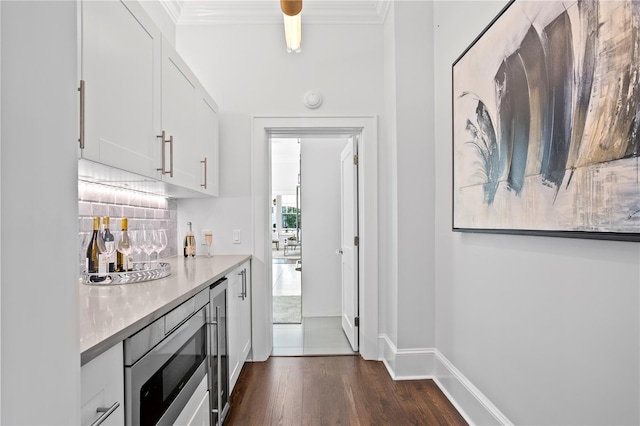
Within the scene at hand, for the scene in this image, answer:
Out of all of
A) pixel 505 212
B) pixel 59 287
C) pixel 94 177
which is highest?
pixel 94 177

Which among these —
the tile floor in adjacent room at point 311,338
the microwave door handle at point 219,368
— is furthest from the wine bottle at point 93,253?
the tile floor in adjacent room at point 311,338

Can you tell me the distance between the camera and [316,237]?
4.54 metres

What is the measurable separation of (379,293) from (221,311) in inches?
58.1

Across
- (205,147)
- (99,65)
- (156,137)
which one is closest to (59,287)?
(99,65)

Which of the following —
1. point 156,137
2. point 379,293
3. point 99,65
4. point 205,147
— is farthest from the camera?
point 379,293

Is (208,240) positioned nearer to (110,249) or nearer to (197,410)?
(110,249)

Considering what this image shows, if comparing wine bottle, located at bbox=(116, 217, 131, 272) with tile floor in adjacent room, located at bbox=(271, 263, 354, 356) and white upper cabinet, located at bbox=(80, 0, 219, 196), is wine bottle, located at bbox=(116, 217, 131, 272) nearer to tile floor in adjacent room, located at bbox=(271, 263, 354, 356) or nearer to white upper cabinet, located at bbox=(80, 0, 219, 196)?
white upper cabinet, located at bbox=(80, 0, 219, 196)

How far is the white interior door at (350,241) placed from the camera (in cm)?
327

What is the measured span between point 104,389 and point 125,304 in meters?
0.41

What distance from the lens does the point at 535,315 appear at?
1.54 meters

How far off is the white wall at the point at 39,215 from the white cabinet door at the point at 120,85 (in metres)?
0.89

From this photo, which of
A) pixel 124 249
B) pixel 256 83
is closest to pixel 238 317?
pixel 124 249

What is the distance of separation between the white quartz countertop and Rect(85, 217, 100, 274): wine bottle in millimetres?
185

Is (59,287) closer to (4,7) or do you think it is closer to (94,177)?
(4,7)
